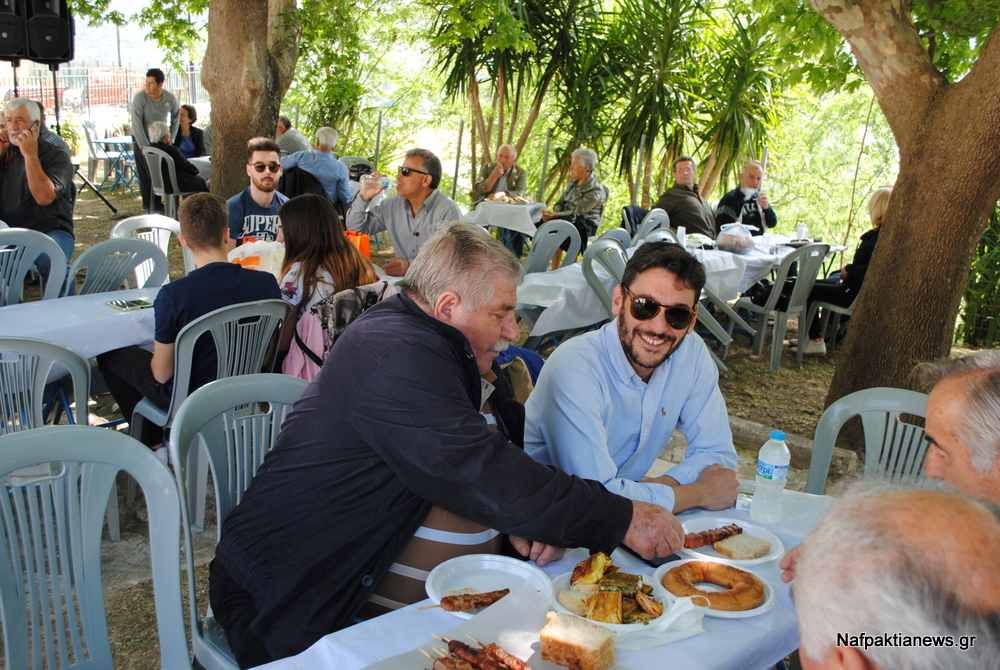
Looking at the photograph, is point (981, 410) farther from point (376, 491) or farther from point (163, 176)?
point (163, 176)

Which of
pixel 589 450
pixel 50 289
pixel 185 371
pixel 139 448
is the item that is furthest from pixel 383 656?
pixel 50 289

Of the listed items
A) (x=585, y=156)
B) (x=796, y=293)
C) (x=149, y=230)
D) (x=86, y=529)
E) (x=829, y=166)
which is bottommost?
(x=86, y=529)

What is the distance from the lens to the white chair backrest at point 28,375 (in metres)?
2.62

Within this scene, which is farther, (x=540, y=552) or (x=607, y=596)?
A: (x=540, y=552)

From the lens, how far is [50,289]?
4094mm

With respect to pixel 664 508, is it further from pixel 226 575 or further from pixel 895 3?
pixel 895 3

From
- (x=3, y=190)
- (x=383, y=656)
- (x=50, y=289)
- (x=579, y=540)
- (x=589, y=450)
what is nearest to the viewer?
(x=383, y=656)

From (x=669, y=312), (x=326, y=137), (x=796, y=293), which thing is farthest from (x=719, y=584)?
(x=326, y=137)

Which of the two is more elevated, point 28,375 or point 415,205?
point 415,205

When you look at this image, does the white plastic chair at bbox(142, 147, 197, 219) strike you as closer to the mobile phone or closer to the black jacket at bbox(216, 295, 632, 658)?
the mobile phone

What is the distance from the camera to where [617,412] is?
7.55 feet

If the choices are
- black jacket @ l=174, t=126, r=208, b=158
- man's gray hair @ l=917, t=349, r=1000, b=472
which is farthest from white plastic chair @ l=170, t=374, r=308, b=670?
black jacket @ l=174, t=126, r=208, b=158

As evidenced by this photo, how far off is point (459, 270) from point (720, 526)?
2.89 ft

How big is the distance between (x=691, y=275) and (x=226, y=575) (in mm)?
1479
